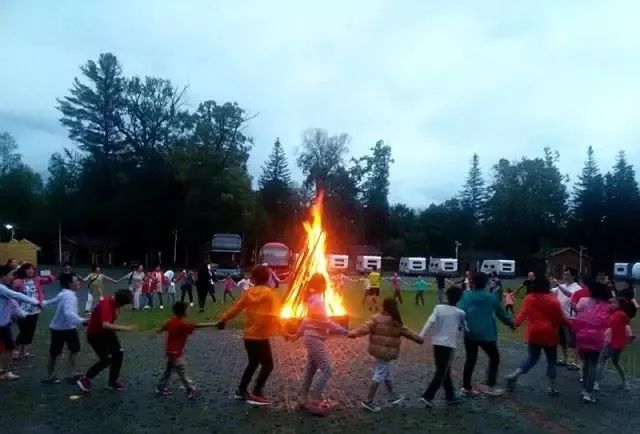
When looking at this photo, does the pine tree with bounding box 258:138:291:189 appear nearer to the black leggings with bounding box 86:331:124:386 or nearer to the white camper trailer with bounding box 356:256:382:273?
the white camper trailer with bounding box 356:256:382:273

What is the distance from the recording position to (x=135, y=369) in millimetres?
11727

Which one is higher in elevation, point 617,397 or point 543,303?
point 543,303

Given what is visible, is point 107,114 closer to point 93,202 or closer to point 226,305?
point 93,202

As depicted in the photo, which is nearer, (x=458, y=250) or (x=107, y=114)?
(x=107, y=114)

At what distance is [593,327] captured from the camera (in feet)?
32.7

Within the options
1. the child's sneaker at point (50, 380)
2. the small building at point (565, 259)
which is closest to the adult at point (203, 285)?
the child's sneaker at point (50, 380)

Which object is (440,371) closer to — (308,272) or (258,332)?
(258,332)

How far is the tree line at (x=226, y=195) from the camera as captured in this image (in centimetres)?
7375

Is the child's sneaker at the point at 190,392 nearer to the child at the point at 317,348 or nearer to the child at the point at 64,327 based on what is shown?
the child at the point at 317,348

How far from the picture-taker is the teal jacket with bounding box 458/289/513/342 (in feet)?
32.5

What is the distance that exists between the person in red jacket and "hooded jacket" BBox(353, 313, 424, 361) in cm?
223

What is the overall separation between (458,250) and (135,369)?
9445 centimetres

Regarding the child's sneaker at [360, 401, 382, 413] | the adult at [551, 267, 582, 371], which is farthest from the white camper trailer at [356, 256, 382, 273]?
the child's sneaker at [360, 401, 382, 413]

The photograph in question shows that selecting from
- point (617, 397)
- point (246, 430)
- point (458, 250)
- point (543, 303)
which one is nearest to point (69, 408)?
point (246, 430)
